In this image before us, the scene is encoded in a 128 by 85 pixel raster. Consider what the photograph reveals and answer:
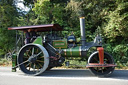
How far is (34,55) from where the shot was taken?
6207mm

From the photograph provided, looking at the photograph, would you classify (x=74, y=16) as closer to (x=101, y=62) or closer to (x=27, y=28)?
(x=27, y=28)

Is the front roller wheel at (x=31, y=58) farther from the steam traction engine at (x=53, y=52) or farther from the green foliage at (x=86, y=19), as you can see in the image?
the green foliage at (x=86, y=19)

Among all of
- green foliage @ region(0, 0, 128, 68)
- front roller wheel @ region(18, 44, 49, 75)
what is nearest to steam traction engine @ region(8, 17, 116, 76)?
front roller wheel @ region(18, 44, 49, 75)

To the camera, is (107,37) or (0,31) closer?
(107,37)

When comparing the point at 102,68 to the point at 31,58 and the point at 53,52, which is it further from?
the point at 31,58

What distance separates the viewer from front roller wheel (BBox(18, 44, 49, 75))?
6061 mm

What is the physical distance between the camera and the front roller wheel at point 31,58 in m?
6.06

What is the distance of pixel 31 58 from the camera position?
611cm

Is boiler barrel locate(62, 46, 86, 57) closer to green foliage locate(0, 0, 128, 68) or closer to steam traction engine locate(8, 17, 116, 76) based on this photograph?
steam traction engine locate(8, 17, 116, 76)

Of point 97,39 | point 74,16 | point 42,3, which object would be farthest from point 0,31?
point 97,39

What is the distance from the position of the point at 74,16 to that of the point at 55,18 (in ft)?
5.48

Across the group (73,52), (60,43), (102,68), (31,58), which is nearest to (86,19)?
(60,43)

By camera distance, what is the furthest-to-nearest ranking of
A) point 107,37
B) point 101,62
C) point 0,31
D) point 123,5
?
point 0,31 → point 107,37 → point 123,5 → point 101,62

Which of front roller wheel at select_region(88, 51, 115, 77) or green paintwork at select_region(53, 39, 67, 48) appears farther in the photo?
green paintwork at select_region(53, 39, 67, 48)
